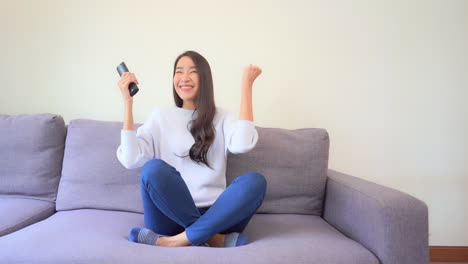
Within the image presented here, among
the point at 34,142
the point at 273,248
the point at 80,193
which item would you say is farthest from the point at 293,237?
the point at 34,142

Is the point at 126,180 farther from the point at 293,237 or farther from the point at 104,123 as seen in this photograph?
the point at 293,237

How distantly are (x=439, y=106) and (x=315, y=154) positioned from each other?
90 cm

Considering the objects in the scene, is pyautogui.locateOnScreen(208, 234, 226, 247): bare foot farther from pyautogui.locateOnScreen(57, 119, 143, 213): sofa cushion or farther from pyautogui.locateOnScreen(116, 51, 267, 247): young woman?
pyautogui.locateOnScreen(57, 119, 143, 213): sofa cushion

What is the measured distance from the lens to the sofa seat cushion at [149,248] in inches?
34.2

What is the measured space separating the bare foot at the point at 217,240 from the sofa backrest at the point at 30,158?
2.79 ft

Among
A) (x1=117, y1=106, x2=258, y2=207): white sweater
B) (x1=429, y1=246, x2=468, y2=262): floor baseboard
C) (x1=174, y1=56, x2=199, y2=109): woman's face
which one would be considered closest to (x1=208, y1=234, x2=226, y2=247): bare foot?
(x1=117, y1=106, x2=258, y2=207): white sweater

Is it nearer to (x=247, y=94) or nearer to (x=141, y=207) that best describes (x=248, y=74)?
(x=247, y=94)

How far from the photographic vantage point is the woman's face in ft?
4.25

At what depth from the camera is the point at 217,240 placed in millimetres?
1048

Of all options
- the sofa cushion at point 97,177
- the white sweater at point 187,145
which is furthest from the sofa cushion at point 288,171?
the sofa cushion at point 97,177

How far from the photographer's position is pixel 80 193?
1.37 m

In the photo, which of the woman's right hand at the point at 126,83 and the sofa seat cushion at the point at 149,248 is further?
the woman's right hand at the point at 126,83

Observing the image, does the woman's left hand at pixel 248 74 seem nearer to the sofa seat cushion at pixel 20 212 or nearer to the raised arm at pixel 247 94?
the raised arm at pixel 247 94

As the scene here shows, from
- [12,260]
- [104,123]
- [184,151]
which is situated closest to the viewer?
[12,260]
